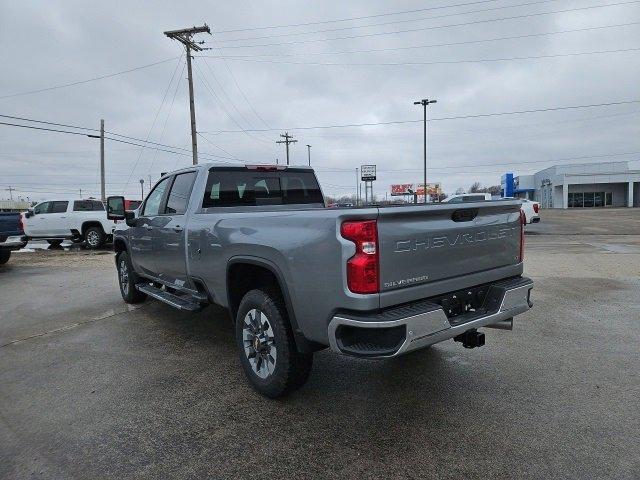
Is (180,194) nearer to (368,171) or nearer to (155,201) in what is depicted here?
(155,201)

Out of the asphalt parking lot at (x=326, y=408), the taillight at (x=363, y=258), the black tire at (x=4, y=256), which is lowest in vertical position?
the asphalt parking lot at (x=326, y=408)

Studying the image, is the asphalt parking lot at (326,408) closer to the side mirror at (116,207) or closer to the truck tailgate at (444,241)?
the truck tailgate at (444,241)

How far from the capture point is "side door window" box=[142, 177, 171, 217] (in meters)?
5.76

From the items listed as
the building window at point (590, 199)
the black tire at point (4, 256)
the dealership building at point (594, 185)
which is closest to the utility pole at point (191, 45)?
the black tire at point (4, 256)

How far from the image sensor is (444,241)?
321 cm

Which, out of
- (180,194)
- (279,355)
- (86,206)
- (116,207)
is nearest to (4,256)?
(86,206)

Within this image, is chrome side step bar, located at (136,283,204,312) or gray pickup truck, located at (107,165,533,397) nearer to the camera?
gray pickup truck, located at (107,165,533,397)

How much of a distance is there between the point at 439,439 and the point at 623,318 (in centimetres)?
414

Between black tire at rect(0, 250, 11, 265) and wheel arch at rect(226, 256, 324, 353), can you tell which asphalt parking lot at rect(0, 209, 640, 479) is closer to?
wheel arch at rect(226, 256, 324, 353)

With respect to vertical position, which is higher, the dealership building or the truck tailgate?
the dealership building

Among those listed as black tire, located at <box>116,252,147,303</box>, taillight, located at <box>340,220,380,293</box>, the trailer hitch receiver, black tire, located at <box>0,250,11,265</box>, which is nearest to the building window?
black tire, located at <box>0,250,11,265</box>

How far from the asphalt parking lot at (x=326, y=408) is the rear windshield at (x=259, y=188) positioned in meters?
1.61

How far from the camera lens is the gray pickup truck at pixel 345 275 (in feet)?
9.30

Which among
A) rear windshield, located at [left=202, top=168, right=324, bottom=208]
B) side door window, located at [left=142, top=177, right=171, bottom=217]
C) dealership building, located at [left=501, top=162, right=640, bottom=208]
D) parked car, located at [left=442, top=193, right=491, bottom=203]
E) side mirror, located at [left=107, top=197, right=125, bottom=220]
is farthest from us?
dealership building, located at [left=501, top=162, right=640, bottom=208]
